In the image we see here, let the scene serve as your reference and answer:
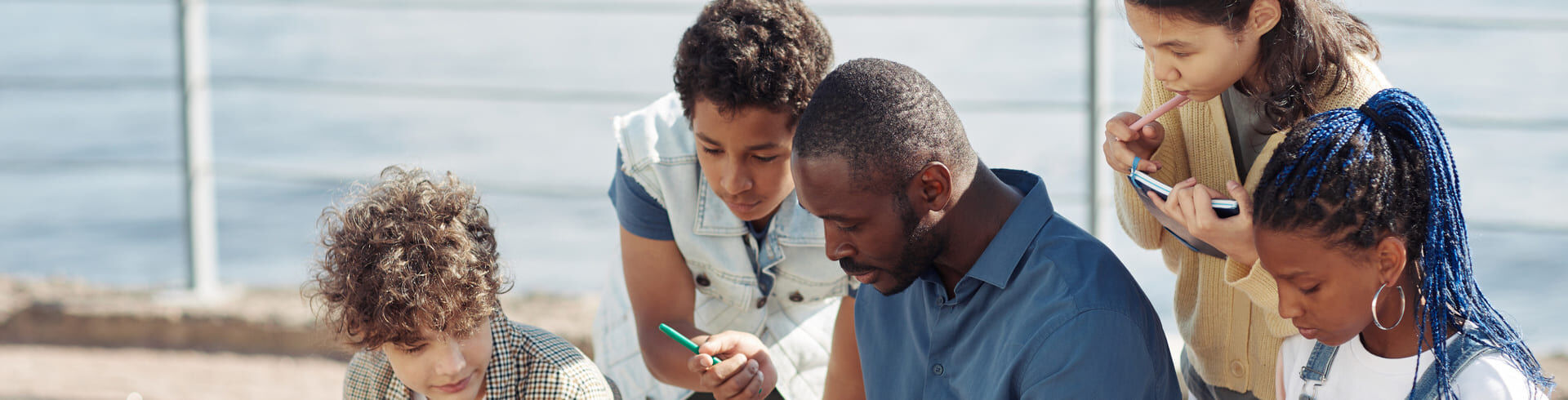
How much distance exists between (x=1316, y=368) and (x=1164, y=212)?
10.6 inches

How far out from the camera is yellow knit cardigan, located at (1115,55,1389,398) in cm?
172

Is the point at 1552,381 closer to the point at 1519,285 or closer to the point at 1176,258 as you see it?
the point at 1176,258

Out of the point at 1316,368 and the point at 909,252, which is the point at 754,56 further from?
the point at 1316,368

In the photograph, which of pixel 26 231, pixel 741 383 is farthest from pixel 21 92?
pixel 741 383

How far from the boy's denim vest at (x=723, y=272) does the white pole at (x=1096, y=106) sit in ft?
4.25

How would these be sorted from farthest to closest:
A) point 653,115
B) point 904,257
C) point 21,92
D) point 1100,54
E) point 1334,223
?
1. point 21,92
2. point 1100,54
3. point 653,115
4. point 904,257
5. point 1334,223

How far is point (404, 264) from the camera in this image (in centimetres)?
184

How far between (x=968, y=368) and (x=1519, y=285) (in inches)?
152

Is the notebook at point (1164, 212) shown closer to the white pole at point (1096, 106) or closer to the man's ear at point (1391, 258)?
the man's ear at point (1391, 258)

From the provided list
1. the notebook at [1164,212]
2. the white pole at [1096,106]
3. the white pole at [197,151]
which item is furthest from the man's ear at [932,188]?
the white pole at [197,151]

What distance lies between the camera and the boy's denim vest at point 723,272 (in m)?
2.25

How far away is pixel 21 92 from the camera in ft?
27.2

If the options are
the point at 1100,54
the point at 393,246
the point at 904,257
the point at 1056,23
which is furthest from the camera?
the point at 1056,23

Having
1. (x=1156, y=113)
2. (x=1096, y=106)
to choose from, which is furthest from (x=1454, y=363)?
(x=1096, y=106)
